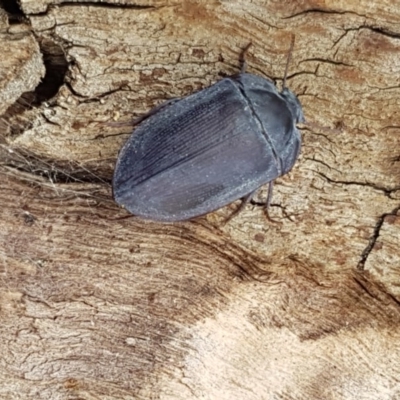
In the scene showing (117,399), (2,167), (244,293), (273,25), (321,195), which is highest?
(273,25)

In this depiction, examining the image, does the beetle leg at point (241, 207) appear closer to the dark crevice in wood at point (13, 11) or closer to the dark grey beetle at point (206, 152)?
the dark grey beetle at point (206, 152)

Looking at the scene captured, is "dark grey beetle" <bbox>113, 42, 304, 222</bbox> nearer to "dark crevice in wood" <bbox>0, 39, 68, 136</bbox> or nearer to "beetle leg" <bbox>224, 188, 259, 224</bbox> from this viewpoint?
"beetle leg" <bbox>224, 188, 259, 224</bbox>

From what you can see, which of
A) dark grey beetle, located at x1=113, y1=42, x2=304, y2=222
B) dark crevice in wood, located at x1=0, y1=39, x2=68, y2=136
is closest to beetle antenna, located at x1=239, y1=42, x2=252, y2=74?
dark grey beetle, located at x1=113, y1=42, x2=304, y2=222

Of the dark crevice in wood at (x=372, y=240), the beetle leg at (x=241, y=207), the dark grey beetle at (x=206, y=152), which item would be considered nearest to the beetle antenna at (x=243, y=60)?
the dark grey beetle at (x=206, y=152)

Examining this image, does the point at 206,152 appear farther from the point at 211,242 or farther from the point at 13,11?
the point at 13,11

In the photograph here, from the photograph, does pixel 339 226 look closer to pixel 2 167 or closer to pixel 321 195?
pixel 321 195

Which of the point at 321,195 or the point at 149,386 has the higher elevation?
the point at 321,195

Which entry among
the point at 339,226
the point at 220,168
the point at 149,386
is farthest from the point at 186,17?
the point at 149,386
